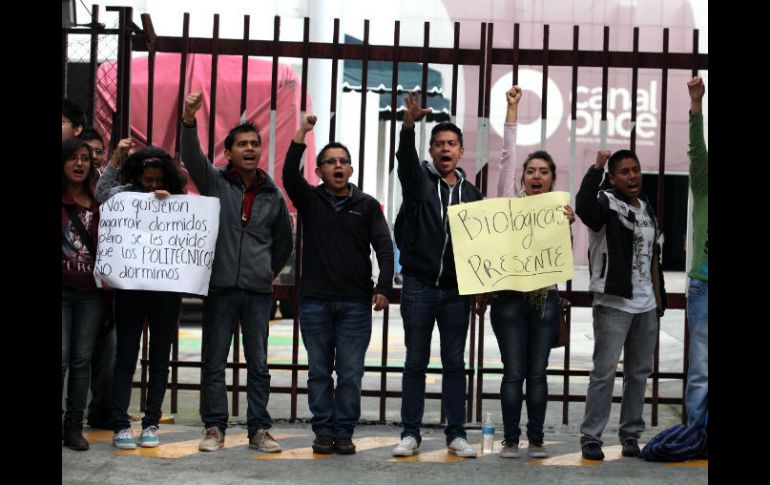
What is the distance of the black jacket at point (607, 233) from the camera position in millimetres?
6340

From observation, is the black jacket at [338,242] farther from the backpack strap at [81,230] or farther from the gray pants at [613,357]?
the gray pants at [613,357]

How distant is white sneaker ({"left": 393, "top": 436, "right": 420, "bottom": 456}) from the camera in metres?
6.48

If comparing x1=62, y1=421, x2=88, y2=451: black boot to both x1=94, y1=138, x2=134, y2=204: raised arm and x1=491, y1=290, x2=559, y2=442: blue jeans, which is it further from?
x1=491, y1=290, x2=559, y2=442: blue jeans

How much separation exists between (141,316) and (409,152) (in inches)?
71.6

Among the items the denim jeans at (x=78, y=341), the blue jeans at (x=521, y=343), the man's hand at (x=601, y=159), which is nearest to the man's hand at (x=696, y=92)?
the man's hand at (x=601, y=159)

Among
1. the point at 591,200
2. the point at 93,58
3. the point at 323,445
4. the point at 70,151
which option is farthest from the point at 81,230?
the point at 591,200

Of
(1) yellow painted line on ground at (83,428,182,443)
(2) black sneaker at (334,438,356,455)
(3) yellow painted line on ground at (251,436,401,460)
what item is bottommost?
(3) yellow painted line on ground at (251,436,401,460)

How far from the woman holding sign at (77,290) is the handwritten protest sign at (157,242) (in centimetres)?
10

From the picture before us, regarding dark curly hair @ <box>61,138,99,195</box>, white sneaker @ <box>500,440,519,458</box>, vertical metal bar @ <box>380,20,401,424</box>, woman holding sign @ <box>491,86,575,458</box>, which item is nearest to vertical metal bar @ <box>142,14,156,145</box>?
dark curly hair @ <box>61,138,99,195</box>

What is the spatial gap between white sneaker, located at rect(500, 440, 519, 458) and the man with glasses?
0.88 m

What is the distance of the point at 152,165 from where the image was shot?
6.57 metres

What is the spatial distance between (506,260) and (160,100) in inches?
272

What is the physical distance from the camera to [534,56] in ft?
24.5

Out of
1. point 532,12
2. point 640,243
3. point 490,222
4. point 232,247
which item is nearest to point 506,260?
point 490,222
